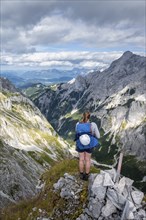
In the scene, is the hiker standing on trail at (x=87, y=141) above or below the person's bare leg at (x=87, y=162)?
above

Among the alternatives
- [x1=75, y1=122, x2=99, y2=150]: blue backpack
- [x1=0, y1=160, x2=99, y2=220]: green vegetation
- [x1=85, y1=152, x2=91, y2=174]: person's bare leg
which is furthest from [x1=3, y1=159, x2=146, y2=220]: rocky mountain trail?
[x1=75, y1=122, x2=99, y2=150]: blue backpack

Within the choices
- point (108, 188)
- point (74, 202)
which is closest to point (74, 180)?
point (74, 202)

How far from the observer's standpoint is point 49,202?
22.1 metres

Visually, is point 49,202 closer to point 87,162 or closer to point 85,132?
point 87,162

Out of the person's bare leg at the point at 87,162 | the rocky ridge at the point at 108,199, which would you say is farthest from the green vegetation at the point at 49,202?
the person's bare leg at the point at 87,162

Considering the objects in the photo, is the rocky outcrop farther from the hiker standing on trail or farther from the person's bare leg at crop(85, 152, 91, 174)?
the hiker standing on trail

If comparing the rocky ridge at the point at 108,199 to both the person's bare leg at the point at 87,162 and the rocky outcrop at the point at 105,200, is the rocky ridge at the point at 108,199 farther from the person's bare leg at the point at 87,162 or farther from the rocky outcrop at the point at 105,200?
the person's bare leg at the point at 87,162

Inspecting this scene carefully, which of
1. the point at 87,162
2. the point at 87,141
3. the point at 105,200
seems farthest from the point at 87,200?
the point at 87,141

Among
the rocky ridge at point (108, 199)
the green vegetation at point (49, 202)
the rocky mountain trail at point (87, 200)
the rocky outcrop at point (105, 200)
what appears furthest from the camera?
the green vegetation at point (49, 202)

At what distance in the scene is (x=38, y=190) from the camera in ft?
84.1

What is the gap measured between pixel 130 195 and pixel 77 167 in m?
5.58

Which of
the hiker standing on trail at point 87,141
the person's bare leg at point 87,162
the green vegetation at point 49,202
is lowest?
the green vegetation at point 49,202

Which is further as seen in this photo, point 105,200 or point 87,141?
point 87,141

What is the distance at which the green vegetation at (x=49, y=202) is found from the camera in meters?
21.5
